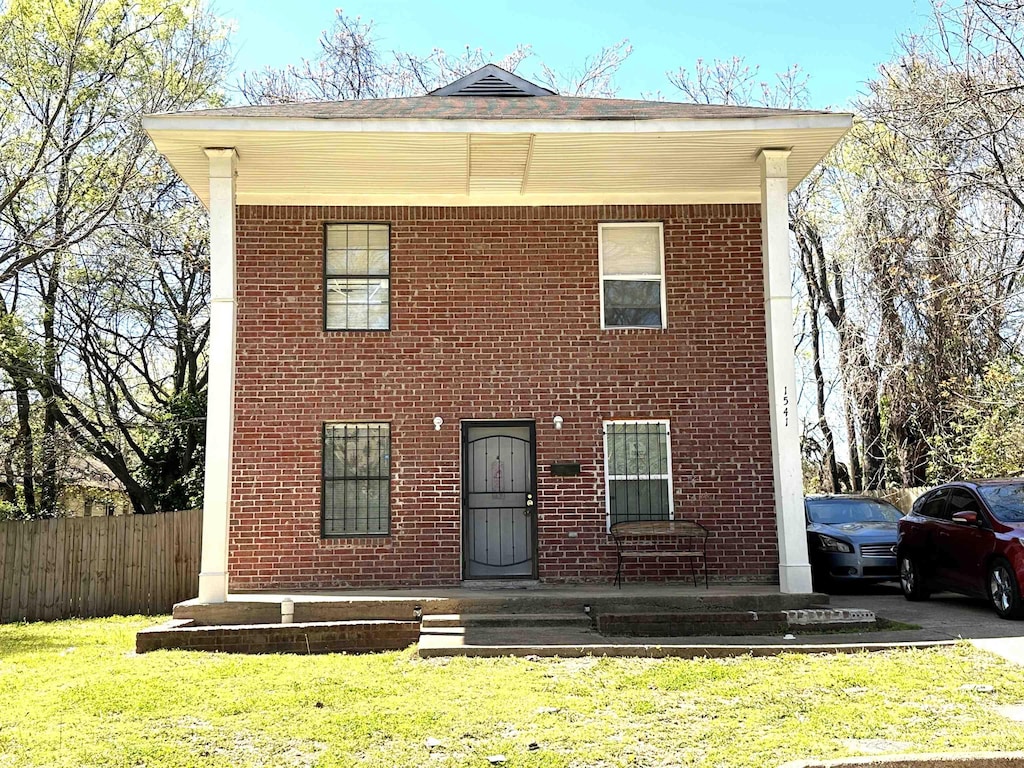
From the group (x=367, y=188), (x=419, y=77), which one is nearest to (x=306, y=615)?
(x=367, y=188)

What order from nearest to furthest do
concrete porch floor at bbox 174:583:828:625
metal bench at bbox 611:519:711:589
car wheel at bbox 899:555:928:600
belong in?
1. concrete porch floor at bbox 174:583:828:625
2. metal bench at bbox 611:519:711:589
3. car wheel at bbox 899:555:928:600

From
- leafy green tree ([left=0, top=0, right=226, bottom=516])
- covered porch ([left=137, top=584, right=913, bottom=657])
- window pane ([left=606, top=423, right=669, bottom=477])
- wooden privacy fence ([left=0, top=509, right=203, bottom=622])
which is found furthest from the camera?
leafy green tree ([left=0, top=0, right=226, bottom=516])

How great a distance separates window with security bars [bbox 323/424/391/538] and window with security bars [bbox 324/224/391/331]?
4.62ft

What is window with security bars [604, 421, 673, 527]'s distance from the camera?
43.1 ft

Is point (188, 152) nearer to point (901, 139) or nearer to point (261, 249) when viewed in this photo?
point (261, 249)

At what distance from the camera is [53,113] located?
1980 centimetres

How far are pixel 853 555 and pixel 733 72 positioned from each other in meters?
16.8

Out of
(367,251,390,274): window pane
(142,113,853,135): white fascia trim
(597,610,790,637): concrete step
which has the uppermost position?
(142,113,853,135): white fascia trim

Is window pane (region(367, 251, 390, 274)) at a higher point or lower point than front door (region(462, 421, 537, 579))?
higher

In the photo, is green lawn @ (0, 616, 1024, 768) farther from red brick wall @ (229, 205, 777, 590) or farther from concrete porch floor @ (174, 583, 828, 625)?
red brick wall @ (229, 205, 777, 590)

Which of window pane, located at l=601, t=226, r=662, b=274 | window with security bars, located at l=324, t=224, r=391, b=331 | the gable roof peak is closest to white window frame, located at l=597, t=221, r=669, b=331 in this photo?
window pane, located at l=601, t=226, r=662, b=274

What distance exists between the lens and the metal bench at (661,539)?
12.6 m

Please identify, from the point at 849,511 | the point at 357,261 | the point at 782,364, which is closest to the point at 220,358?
the point at 357,261

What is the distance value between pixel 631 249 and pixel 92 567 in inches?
381
